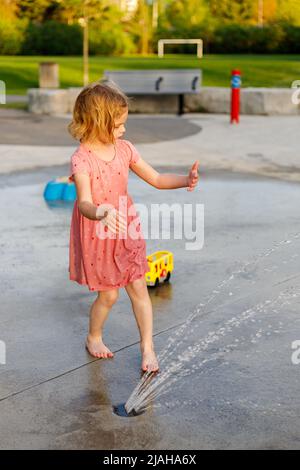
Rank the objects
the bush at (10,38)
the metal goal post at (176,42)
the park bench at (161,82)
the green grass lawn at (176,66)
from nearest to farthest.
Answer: the park bench at (161,82)
the green grass lawn at (176,66)
the bush at (10,38)
the metal goal post at (176,42)

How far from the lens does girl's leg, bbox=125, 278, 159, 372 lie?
4.43m

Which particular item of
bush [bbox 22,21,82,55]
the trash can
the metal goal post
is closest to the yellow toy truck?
the trash can

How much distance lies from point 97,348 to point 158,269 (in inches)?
50.4

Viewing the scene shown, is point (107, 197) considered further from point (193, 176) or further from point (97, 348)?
point (97, 348)

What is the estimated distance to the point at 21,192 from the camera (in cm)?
947

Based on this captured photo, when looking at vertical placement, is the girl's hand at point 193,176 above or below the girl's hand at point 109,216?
above

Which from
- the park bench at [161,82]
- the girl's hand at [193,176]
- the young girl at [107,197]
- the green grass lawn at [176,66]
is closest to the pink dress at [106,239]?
the young girl at [107,197]

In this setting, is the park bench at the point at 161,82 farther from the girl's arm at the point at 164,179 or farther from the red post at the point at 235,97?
the girl's arm at the point at 164,179

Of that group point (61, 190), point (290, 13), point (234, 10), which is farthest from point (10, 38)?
point (61, 190)

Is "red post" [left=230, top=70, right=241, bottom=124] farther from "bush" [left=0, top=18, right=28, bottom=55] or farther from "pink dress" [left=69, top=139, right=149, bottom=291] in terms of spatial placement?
"bush" [left=0, top=18, right=28, bottom=55]

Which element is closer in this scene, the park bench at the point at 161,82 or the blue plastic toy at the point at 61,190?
the blue plastic toy at the point at 61,190

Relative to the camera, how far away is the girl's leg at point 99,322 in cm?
454

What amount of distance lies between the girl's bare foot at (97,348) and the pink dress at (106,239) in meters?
0.37

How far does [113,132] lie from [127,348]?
1196mm
